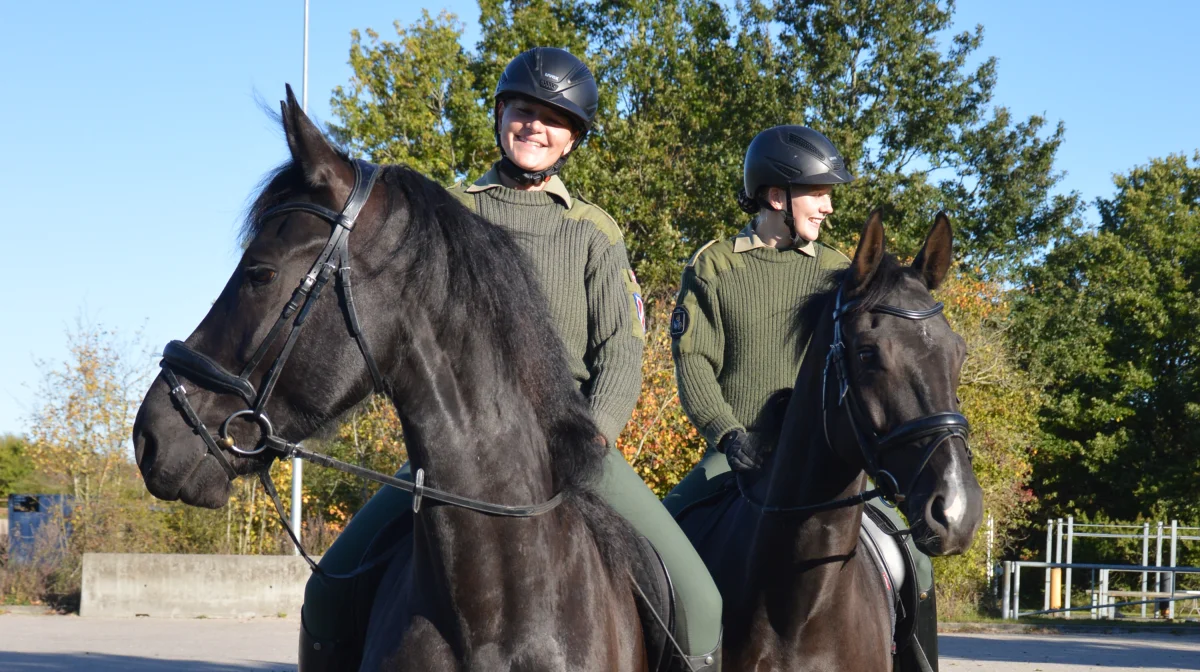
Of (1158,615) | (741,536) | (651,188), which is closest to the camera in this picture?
(741,536)

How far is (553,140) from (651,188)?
3258 cm

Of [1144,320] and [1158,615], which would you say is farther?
[1144,320]

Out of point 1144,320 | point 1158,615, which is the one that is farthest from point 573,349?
point 1144,320

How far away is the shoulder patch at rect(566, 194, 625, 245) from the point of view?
4.50 m

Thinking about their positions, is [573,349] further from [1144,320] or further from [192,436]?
[1144,320]

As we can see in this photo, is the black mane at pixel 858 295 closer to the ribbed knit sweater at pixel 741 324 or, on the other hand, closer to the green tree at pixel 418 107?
the ribbed knit sweater at pixel 741 324

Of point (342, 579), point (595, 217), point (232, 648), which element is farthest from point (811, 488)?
point (232, 648)

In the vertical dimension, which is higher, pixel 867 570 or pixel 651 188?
pixel 651 188

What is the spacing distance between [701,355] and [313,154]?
2.96 metres

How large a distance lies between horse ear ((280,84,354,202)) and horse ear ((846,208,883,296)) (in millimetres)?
2102

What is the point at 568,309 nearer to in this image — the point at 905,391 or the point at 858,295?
the point at 858,295

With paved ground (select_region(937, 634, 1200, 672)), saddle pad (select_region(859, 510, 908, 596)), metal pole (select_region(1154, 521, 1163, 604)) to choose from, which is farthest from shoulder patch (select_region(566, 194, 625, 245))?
metal pole (select_region(1154, 521, 1163, 604))

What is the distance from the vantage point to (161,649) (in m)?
14.4

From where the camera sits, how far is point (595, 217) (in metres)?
4.57
